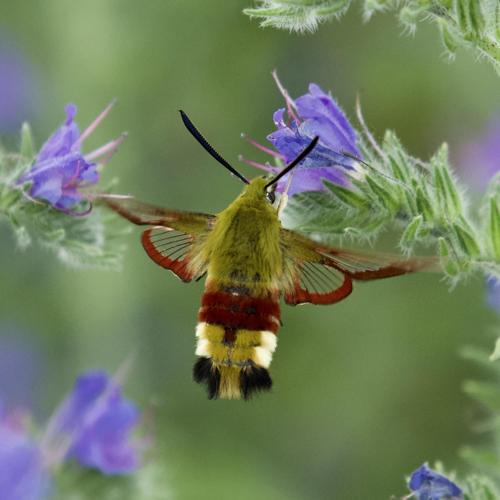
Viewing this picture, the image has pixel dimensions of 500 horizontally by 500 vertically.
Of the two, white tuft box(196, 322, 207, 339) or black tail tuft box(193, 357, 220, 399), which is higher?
white tuft box(196, 322, 207, 339)

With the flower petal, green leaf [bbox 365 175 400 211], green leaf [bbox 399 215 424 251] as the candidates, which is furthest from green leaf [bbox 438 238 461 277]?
the flower petal

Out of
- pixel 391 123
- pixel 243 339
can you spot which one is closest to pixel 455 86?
pixel 391 123

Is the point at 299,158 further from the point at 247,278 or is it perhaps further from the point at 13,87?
the point at 13,87

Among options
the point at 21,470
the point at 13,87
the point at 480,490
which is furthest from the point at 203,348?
the point at 13,87

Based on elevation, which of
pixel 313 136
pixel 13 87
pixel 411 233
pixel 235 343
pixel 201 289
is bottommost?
pixel 235 343

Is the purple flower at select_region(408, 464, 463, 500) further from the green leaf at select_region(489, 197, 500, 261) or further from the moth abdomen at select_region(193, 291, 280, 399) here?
the green leaf at select_region(489, 197, 500, 261)

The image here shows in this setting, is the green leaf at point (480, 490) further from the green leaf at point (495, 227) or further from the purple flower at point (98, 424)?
the purple flower at point (98, 424)
